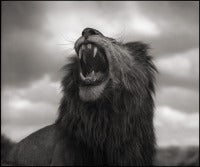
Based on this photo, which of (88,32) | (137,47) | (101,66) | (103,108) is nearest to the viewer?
(88,32)

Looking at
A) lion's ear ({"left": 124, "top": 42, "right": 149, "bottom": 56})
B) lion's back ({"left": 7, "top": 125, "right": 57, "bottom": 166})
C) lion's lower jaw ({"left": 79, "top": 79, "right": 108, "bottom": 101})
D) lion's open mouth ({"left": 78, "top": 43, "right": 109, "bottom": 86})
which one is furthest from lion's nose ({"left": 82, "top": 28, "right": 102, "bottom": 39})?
lion's back ({"left": 7, "top": 125, "right": 57, "bottom": 166})

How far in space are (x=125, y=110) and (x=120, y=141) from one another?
48 cm

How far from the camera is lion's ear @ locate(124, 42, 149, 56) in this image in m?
8.64

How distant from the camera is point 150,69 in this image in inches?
340

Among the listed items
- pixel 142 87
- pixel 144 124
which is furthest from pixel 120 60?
pixel 144 124

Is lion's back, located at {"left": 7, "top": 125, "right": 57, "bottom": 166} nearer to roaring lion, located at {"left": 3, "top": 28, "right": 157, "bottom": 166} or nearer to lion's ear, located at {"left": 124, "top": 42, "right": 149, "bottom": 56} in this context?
roaring lion, located at {"left": 3, "top": 28, "right": 157, "bottom": 166}

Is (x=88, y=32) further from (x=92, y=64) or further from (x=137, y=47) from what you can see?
(x=137, y=47)

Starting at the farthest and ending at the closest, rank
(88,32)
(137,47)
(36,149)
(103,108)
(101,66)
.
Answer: (36,149) < (137,47) < (101,66) < (103,108) < (88,32)

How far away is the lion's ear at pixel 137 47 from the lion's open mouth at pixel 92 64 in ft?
2.24

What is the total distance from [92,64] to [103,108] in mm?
763

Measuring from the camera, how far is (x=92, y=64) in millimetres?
8281

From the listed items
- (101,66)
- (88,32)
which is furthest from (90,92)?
(88,32)

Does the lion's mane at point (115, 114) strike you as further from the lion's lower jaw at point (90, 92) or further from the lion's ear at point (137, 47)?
the lion's ear at point (137, 47)

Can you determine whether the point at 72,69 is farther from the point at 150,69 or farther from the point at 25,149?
the point at 25,149
